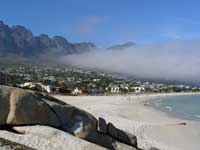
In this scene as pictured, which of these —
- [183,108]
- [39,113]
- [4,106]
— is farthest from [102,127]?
[183,108]

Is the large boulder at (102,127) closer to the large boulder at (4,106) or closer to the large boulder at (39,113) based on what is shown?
the large boulder at (39,113)

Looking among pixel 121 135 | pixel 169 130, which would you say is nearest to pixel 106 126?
pixel 121 135

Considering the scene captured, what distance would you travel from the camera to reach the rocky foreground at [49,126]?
572 inches

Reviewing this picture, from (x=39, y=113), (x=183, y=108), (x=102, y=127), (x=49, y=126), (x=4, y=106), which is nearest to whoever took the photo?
(x=4, y=106)

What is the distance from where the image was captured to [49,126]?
15820 mm

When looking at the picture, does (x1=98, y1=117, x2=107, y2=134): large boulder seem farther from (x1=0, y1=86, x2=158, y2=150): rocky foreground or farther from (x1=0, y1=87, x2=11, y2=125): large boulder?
(x1=0, y1=87, x2=11, y2=125): large boulder

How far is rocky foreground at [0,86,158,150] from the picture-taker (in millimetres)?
14539

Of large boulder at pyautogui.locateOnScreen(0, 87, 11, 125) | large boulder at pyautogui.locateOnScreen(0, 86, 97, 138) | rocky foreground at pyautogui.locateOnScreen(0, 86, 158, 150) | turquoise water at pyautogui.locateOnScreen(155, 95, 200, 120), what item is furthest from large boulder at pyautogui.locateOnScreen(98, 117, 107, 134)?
turquoise water at pyautogui.locateOnScreen(155, 95, 200, 120)

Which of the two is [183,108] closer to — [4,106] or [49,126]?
[49,126]

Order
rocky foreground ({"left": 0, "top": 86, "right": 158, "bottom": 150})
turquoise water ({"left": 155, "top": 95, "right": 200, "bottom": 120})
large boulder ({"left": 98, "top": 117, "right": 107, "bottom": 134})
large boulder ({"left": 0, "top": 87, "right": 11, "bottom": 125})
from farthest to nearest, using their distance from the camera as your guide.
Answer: turquoise water ({"left": 155, "top": 95, "right": 200, "bottom": 120}) → large boulder ({"left": 98, "top": 117, "right": 107, "bottom": 134}) → large boulder ({"left": 0, "top": 87, "right": 11, "bottom": 125}) → rocky foreground ({"left": 0, "top": 86, "right": 158, "bottom": 150})

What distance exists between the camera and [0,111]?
1539 centimetres

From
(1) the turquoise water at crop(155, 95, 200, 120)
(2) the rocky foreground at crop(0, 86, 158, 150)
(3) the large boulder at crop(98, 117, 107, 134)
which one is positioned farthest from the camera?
(1) the turquoise water at crop(155, 95, 200, 120)

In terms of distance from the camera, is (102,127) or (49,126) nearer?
(49,126)

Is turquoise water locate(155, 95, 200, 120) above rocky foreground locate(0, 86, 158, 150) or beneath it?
beneath
